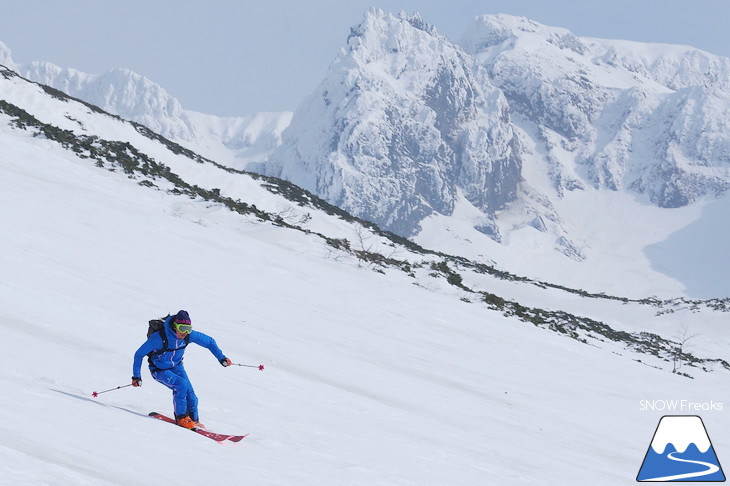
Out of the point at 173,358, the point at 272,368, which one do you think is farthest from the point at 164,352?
the point at 272,368

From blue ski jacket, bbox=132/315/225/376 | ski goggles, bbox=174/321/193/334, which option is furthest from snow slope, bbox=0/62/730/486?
ski goggles, bbox=174/321/193/334

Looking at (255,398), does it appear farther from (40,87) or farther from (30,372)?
(40,87)

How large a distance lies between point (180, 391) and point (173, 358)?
1.53 ft

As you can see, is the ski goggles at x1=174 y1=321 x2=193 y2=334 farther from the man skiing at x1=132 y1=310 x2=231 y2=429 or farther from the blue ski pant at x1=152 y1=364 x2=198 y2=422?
the blue ski pant at x1=152 y1=364 x2=198 y2=422

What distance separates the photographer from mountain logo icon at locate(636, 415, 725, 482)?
10633 millimetres

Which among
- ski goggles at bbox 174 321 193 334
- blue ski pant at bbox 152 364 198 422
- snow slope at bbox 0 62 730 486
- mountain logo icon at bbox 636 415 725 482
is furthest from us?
mountain logo icon at bbox 636 415 725 482

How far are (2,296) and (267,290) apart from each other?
932 cm

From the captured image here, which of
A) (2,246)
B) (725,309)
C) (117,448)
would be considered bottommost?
(117,448)

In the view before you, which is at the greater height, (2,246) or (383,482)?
(2,246)

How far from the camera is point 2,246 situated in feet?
49.3

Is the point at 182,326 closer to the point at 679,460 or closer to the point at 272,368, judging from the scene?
the point at 272,368

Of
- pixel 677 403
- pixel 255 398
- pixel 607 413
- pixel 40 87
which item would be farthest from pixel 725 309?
pixel 255 398

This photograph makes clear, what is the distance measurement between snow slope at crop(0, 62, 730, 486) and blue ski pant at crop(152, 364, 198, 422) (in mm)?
418

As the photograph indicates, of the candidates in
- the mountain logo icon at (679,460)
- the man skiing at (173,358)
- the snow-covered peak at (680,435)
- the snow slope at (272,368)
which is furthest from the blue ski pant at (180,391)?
the snow-covered peak at (680,435)
